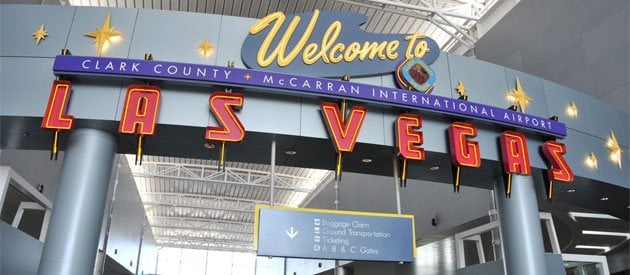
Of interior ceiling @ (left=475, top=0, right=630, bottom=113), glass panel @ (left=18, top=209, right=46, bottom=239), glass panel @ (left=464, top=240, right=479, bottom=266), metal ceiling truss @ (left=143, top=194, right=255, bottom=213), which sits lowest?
glass panel @ (left=18, top=209, right=46, bottom=239)

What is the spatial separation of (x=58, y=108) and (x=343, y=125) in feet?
13.3

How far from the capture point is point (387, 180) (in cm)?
1914

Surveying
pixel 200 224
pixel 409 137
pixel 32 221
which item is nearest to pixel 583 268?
pixel 409 137

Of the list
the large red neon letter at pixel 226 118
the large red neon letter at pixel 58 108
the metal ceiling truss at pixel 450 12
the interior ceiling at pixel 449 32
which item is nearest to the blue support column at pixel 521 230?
the interior ceiling at pixel 449 32

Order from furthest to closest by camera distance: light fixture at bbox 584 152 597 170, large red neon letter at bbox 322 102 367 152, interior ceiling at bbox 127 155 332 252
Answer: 1. interior ceiling at bbox 127 155 332 252
2. light fixture at bbox 584 152 597 170
3. large red neon letter at bbox 322 102 367 152

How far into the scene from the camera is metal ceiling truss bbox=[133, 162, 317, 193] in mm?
30281

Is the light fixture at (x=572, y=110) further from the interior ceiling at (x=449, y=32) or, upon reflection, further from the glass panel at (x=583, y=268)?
the glass panel at (x=583, y=268)

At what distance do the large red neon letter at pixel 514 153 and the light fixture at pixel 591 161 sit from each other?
6.16ft

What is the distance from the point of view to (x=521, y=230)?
8156 mm

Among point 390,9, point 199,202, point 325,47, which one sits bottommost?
point 325,47

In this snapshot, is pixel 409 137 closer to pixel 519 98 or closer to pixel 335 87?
pixel 335 87

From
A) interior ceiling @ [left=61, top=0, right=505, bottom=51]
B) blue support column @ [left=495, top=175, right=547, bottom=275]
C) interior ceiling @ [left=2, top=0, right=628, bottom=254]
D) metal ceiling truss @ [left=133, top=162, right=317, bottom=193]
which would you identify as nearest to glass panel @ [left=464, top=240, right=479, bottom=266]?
interior ceiling @ [left=2, top=0, right=628, bottom=254]

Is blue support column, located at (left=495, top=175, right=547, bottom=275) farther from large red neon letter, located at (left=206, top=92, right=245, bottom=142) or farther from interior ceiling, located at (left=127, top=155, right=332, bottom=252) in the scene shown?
interior ceiling, located at (left=127, top=155, right=332, bottom=252)

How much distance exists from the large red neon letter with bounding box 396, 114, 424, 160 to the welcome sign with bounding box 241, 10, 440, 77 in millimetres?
986
